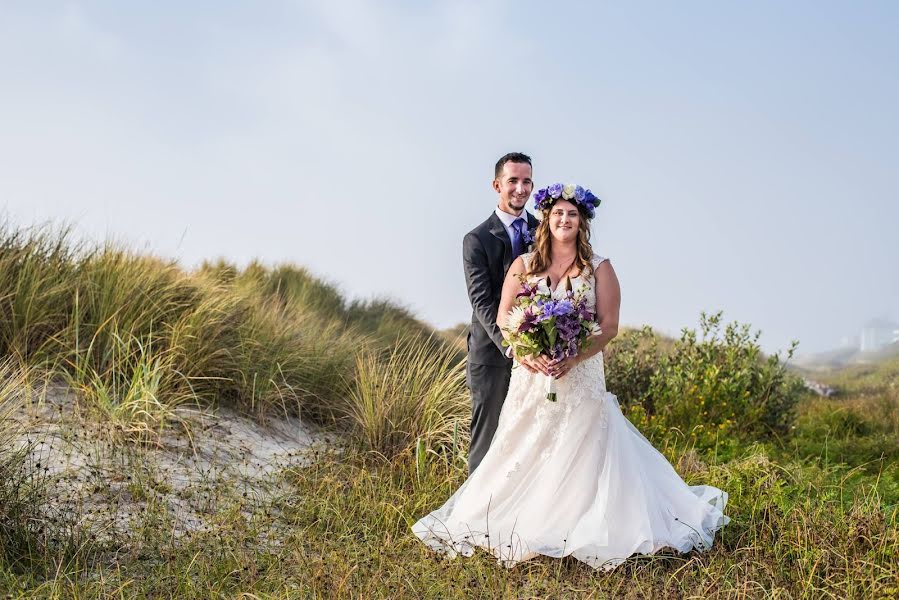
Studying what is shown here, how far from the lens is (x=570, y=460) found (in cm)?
516

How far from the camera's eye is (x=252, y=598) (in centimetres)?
466

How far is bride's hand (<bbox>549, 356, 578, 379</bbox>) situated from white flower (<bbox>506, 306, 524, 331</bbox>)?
31 centimetres

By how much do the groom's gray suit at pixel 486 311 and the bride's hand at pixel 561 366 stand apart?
83 centimetres

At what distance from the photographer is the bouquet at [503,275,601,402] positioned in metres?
4.83

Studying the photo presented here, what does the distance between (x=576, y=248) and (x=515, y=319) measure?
2.10 ft

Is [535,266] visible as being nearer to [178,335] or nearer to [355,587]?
[355,587]

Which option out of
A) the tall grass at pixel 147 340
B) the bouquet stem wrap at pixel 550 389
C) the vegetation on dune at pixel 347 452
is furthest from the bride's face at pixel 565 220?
the tall grass at pixel 147 340

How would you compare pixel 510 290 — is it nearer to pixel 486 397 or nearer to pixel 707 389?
pixel 486 397

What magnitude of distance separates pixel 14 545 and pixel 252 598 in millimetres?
1672

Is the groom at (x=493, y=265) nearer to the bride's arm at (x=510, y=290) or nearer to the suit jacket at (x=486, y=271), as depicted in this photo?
the suit jacket at (x=486, y=271)

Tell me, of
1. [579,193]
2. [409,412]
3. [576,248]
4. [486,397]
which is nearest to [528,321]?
[576,248]

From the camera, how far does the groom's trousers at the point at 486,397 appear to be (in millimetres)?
5977

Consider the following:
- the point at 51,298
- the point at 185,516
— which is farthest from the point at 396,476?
the point at 51,298

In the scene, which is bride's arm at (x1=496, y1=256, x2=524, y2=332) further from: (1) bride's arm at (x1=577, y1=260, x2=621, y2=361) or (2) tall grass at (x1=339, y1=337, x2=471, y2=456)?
(2) tall grass at (x1=339, y1=337, x2=471, y2=456)
